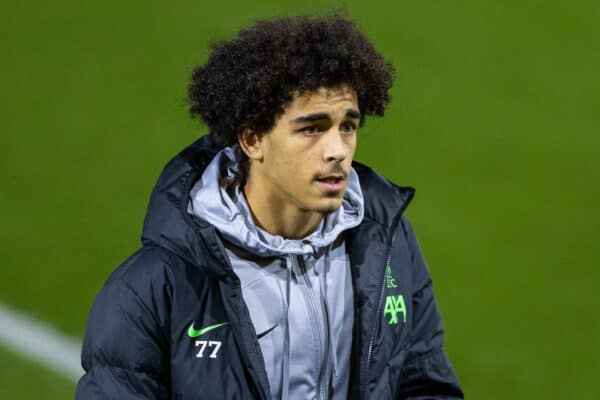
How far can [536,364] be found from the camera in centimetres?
707

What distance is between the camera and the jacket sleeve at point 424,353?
470 cm

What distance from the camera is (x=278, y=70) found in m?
4.33

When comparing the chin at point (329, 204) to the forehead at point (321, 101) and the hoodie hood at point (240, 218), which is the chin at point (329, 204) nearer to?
the hoodie hood at point (240, 218)

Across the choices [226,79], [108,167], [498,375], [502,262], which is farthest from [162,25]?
[226,79]

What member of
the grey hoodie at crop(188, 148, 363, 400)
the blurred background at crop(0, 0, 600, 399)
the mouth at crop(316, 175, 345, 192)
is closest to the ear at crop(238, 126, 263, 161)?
the grey hoodie at crop(188, 148, 363, 400)

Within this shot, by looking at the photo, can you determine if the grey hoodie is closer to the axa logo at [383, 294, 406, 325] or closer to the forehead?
Answer: the axa logo at [383, 294, 406, 325]

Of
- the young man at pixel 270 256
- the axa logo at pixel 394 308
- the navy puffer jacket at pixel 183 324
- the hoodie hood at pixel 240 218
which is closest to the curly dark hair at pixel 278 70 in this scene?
the young man at pixel 270 256

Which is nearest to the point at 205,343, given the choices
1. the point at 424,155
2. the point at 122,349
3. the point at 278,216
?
the point at 122,349

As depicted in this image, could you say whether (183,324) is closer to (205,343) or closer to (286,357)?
(205,343)

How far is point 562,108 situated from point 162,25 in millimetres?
2542

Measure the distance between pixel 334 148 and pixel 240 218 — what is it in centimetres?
36

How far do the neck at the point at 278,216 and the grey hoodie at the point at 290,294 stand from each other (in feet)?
0.10

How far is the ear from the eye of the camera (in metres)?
4.47

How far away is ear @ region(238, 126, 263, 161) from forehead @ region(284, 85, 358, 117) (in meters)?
0.16
